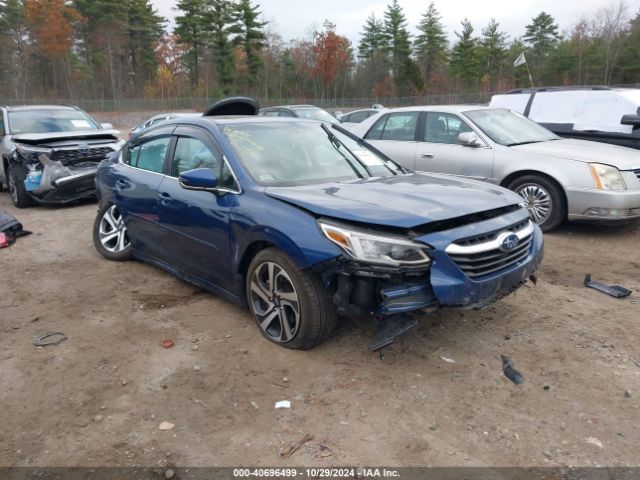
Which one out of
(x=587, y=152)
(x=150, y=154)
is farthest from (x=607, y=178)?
(x=150, y=154)

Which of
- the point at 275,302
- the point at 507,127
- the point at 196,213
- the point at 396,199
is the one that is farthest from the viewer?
the point at 507,127

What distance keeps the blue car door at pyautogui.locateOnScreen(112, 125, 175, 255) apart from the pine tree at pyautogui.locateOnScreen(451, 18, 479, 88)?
6555 centimetres

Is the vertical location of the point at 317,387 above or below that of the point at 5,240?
below

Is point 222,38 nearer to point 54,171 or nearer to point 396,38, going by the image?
point 396,38

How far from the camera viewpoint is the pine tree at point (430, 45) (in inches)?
2667

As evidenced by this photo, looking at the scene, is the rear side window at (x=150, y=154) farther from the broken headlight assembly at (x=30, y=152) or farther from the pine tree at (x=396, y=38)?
the pine tree at (x=396, y=38)

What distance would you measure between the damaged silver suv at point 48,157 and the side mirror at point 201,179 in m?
5.69

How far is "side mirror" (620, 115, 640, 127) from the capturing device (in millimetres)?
7699

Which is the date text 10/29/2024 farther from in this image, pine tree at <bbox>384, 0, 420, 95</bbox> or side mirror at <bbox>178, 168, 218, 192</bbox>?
pine tree at <bbox>384, 0, 420, 95</bbox>

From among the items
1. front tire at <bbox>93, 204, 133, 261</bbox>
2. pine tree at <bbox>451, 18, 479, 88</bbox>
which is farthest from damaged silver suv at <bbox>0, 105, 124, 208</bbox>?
pine tree at <bbox>451, 18, 479, 88</bbox>

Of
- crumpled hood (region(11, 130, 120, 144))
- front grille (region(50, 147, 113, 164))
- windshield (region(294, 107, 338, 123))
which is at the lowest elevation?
front grille (region(50, 147, 113, 164))

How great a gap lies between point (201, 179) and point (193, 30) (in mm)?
59967

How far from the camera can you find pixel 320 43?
216 feet

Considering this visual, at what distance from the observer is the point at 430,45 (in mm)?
67750
